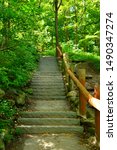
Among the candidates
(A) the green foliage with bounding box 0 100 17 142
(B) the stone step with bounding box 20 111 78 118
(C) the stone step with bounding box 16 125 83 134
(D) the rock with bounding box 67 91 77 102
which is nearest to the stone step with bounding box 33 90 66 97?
(D) the rock with bounding box 67 91 77 102

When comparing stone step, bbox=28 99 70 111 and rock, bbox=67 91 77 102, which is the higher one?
rock, bbox=67 91 77 102

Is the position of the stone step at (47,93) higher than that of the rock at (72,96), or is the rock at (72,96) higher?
the rock at (72,96)

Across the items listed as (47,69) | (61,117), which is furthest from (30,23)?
(47,69)

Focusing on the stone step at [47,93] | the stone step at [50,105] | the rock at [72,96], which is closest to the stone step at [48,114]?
the stone step at [50,105]

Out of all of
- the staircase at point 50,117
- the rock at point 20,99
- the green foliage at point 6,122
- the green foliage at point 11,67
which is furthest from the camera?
the rock at point 20,99

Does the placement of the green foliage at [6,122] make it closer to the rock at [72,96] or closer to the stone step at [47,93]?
the rock at [72,96]

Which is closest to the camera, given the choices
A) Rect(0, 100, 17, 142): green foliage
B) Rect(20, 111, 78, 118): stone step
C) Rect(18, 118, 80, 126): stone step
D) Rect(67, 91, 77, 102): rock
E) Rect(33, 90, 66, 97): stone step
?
Rect(0, 100, 17, 142): green foliage

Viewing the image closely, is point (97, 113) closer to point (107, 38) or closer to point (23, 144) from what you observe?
point (23, 144)

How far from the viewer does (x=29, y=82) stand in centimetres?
1286

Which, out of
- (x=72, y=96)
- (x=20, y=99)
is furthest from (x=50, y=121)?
(x=72, y=96)

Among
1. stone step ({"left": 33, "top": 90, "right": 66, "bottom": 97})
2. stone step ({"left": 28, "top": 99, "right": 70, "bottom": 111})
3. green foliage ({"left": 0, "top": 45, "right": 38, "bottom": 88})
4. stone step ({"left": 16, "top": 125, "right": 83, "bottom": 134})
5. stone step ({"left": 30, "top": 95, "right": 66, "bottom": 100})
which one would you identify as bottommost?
stone step ({"left": 16, "top": 125, "right": 83, "bottom": 134})

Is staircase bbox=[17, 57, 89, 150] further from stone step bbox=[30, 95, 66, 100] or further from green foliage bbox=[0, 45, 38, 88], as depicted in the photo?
green foliage bbox=[0, 45, 38, 88]

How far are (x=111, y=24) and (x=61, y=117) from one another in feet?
18.4

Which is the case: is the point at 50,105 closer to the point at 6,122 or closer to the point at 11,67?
the point at 11,67
